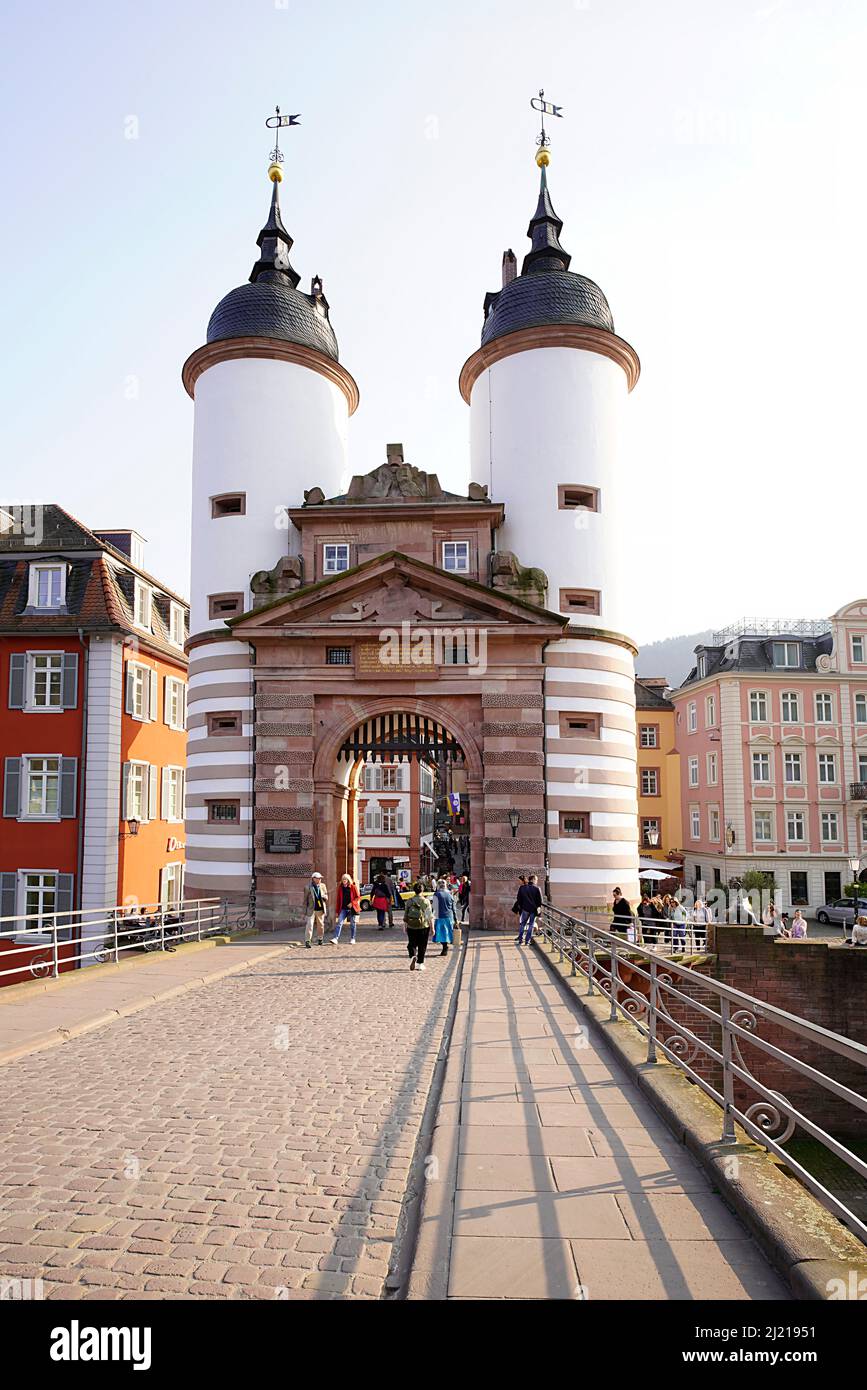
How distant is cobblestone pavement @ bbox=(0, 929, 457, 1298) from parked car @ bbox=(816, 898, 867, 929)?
34273mm

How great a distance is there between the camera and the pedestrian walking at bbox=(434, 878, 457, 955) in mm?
20406

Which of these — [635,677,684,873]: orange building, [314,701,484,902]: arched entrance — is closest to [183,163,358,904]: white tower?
[314,701,484,902]: arched entrance

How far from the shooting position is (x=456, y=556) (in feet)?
91.4

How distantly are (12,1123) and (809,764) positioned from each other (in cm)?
4535

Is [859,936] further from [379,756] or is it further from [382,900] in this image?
[379,756]

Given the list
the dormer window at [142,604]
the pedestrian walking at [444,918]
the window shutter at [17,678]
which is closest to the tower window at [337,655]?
the pedestrian walking at [444,918]

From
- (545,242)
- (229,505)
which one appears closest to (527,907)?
(229,505)

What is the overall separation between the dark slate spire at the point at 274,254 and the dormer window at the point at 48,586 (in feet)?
37.8

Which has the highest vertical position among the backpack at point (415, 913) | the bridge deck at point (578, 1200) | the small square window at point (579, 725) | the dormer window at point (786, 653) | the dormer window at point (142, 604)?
the dormer window at point (786, 653)

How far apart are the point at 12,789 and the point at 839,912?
33394 mm

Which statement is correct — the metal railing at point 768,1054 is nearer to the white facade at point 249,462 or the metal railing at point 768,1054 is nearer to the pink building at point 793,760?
the white facade at point 249,462

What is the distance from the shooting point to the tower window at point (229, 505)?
29.2m

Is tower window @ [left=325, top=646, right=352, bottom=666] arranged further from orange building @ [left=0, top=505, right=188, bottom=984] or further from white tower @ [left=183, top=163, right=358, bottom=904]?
orange building @ [left=0, top=505, right=188, bottom=984]
